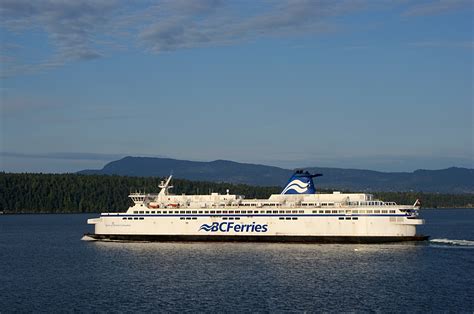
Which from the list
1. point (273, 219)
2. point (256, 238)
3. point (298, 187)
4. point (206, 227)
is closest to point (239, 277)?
point (273, 219)

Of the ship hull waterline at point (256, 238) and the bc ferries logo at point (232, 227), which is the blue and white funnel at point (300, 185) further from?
the ship hull waterline at point (256, 238)

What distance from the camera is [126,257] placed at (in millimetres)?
71625

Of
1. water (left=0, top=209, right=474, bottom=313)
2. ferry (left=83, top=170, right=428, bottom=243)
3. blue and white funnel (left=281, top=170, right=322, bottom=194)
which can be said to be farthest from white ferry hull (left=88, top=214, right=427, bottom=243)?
blue and white funnel (left=281, top=170, right=322, bottom=194)

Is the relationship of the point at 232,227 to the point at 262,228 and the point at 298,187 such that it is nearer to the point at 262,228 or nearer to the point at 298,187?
the point at 262,228

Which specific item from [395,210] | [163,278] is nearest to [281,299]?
[163,278]

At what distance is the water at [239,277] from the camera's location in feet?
153

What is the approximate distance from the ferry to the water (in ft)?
6.33

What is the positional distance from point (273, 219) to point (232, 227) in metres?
5.08

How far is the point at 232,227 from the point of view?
8288 cm

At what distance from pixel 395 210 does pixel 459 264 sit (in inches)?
573

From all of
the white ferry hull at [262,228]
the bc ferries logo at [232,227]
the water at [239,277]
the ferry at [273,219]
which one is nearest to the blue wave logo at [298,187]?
the ferry at [273,219]

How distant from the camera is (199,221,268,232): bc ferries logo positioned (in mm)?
82062

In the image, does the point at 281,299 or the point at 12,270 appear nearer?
the point at 281,299

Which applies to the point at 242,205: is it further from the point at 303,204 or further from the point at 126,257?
the point at 126,257
